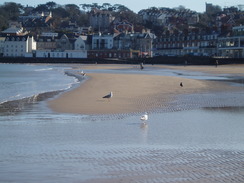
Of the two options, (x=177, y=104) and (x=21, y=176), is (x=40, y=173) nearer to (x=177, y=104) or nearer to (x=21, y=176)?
(x=21, y=176)

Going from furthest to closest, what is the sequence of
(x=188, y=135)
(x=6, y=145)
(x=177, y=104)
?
(x=177, y=104) < (x=188, y=135) < (x=6, y=145)

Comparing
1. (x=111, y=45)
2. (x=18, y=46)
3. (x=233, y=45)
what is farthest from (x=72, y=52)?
(x=233, y=45)

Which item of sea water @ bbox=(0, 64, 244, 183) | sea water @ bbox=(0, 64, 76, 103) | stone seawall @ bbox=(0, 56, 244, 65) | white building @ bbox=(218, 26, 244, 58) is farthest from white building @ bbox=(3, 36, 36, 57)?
sea water @ bbox=(0, 64, 244, 183)

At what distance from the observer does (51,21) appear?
156375mm

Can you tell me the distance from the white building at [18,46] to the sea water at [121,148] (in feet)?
299

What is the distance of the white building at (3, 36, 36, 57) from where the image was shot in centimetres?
10275

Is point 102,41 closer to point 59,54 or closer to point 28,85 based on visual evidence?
point 59,54

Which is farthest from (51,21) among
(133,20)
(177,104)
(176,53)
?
(177,104)

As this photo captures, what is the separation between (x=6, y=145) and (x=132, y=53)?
86.6 meters

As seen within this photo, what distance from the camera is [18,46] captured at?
4072 inches

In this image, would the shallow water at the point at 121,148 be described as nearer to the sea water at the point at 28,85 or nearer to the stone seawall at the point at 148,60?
the sea water at the point at 28,85

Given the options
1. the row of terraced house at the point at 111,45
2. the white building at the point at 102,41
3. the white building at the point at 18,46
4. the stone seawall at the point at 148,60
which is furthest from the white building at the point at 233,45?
the white building at the point at 18,46

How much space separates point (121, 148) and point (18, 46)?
97616mm

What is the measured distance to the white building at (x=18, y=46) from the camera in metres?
103
